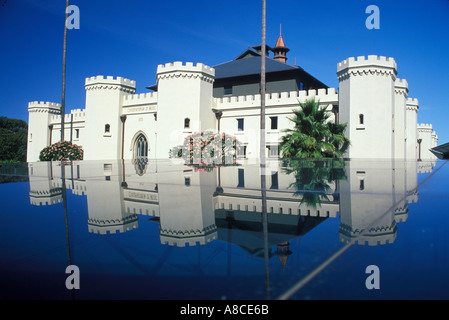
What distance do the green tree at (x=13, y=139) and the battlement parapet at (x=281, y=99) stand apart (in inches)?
1261

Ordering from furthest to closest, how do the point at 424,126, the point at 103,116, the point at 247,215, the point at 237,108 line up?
the point at 424,126 → the point at 103,116 → the point at 237,108 → the point at 247,215

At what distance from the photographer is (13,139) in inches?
1978

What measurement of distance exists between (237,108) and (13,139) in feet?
141

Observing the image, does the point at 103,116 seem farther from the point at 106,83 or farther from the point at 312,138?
the point at 312,138

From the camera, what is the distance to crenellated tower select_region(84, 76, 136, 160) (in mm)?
26016

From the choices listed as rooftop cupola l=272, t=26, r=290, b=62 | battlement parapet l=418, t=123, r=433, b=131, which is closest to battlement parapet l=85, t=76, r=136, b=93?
rooftop cupola l=272, t=26, r=290, b=62

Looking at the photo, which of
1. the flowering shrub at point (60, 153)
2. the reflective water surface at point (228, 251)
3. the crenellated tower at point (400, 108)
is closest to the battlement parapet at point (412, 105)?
the crenellated tower at point (400, 108)

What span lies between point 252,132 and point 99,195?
2142 centimetres

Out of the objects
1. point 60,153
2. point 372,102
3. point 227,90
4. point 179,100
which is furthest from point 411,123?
point 60,153

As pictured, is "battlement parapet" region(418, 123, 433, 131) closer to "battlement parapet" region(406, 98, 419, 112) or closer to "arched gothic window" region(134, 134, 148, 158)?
"battlement parapet" region(406, 98, 419, 112)
